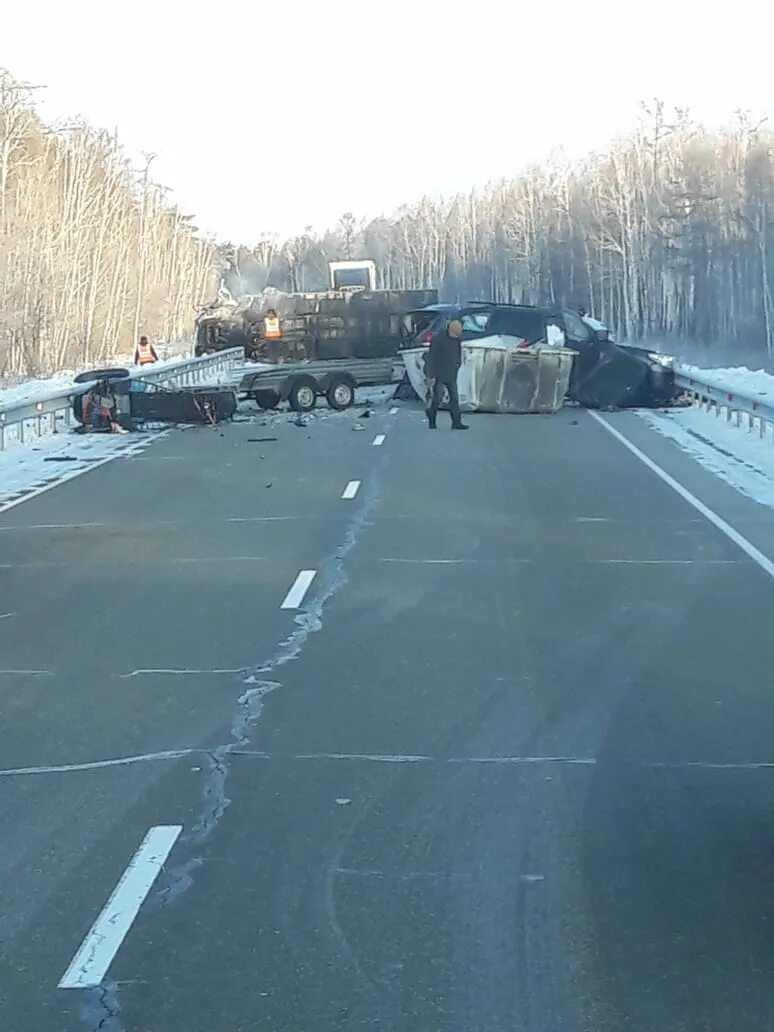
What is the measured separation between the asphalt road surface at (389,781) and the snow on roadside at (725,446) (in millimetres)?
4166

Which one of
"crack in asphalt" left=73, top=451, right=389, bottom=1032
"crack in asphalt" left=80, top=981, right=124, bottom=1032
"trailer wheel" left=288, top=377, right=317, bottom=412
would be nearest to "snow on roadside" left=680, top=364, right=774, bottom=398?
"trailer wheel" left=288, top=377, right=317, bottom=412

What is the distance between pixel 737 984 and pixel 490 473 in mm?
16850

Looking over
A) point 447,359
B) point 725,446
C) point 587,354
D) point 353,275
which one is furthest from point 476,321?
point 353,275

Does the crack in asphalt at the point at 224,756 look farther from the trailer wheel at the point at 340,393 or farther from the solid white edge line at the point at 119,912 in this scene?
the trailer wheel at the point at 340,393

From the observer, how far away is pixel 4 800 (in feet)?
24.1

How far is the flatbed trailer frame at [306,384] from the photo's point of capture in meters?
35.2

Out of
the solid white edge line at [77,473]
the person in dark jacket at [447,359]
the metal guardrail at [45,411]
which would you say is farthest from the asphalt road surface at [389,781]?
the person in dark jacket at [447,359]

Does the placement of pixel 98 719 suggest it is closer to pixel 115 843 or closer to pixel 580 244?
pixel 115 843

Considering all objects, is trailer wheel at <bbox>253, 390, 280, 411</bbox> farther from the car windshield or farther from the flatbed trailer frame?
the car windshield

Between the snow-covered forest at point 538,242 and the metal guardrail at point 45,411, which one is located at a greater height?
the snow-covered forest at point 538,242

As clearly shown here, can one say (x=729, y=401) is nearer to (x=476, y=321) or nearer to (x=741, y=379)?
(x=476, y=321)

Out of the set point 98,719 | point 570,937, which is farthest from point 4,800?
point 570,937

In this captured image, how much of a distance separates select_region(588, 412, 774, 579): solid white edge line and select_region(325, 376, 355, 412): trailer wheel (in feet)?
32.2

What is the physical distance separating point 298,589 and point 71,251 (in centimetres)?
6694
